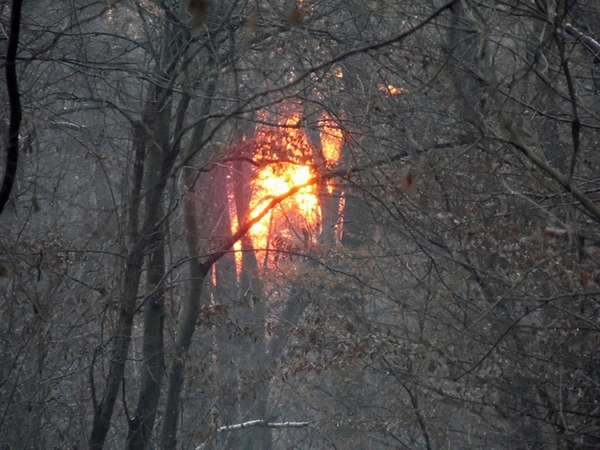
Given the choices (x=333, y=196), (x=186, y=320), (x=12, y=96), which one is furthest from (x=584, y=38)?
(x=186, y=320)

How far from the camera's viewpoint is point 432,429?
9.20 m

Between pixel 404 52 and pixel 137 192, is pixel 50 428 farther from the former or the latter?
pixel 404 52

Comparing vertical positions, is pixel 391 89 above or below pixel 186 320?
above

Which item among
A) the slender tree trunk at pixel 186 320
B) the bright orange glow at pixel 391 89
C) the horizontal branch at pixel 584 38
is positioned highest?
the bright orange glow at pixel 391 89

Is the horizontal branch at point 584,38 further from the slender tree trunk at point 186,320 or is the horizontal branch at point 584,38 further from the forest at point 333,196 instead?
the slender tree trunk at point 186,320

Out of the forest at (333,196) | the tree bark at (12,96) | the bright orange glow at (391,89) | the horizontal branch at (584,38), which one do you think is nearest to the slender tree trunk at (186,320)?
the forest at (333,196)

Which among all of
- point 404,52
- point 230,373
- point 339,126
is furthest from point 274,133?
point 230,373

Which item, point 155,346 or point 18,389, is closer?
point 18,389

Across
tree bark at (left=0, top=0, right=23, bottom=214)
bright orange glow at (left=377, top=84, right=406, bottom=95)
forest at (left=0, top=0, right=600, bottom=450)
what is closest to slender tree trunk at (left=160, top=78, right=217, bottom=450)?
forest at (left=0, top=0, right=600, bottom=450)

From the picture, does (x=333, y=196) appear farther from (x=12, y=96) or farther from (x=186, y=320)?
(x=12, y=96)

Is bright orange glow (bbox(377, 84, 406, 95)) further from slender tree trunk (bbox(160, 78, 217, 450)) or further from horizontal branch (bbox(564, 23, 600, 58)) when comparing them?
horizontal branch (bbox(564, 23, 600, 58))

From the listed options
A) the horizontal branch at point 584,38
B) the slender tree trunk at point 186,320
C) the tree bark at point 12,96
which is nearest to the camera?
the tree bark at point 12,96

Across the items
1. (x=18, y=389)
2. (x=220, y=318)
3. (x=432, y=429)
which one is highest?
(x=220, y=318)

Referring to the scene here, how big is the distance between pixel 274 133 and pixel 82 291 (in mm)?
2563
